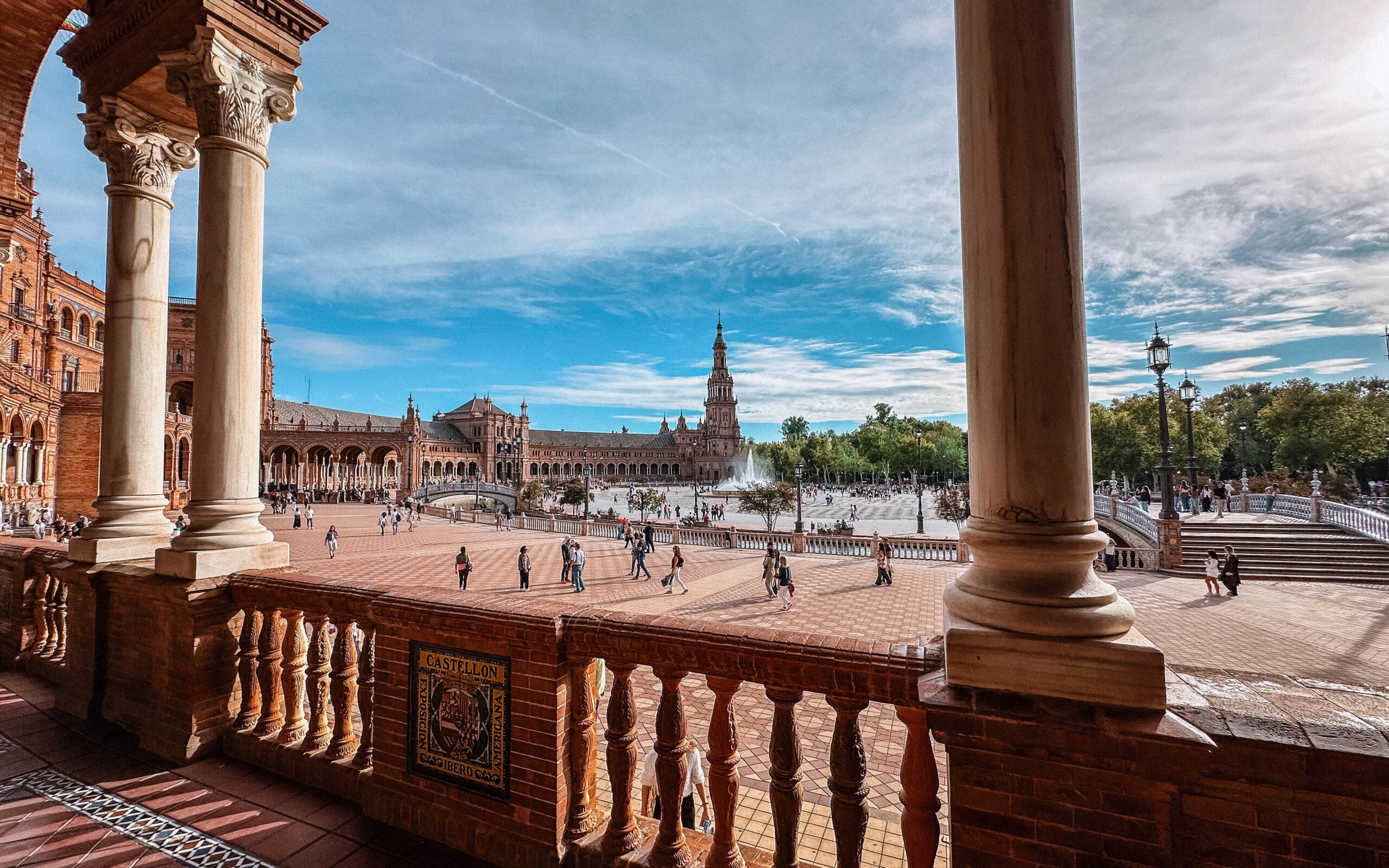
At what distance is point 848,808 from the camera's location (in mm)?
2166

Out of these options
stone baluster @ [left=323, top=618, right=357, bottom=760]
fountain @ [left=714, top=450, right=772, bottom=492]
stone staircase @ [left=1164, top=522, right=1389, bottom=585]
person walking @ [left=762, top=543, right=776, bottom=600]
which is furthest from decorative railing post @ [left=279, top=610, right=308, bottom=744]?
fountain @ [left=714, top=450, right=772, bottom=492]

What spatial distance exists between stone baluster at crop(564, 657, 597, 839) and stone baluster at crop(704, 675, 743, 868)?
2.04 feet

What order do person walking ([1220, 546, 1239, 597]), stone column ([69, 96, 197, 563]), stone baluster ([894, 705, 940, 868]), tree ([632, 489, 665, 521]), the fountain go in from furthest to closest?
the fountain < tree ([632, 489, 665, 521]) < person walking ([1220, 546, 1239, 597]) < stone column ([69, 96, 197, 563]) < stone baluster ([894, 705, 940, 868])

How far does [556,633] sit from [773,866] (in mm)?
1240

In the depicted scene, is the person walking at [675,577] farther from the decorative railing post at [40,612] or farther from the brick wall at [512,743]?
the brick wall at [512,743]

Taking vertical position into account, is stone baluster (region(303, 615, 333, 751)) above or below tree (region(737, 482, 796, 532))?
above

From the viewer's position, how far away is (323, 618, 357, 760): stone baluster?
3348mm

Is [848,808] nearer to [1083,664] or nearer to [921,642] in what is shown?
[921,642]

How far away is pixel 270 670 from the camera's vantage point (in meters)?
3.89

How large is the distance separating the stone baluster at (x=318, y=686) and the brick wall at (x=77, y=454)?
42528 millimetres

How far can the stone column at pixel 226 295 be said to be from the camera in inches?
172

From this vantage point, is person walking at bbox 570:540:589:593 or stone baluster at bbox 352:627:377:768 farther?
person walking at bbox 570:540:589:593

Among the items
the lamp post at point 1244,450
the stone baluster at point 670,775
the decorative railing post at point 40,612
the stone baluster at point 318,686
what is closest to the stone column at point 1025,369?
the stone baluster at point 670,775

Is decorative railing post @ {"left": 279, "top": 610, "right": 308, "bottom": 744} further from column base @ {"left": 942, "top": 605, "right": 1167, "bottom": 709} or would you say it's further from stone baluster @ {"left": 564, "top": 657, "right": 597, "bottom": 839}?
column base @ {"left": 942, "top": 605, "right": 1167, "bottom": 709}
